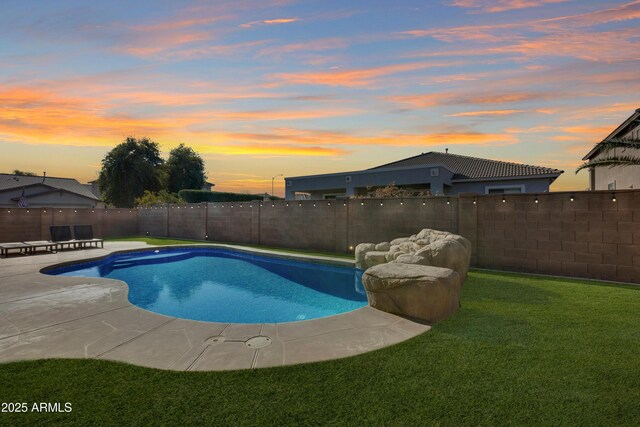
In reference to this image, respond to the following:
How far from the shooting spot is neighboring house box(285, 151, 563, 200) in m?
21.4

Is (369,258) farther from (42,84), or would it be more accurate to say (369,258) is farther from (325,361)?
(42,84)

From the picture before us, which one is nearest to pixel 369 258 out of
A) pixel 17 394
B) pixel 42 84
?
pixel 17 394

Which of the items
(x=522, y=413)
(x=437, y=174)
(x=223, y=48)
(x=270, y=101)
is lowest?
(x=522, y=413)

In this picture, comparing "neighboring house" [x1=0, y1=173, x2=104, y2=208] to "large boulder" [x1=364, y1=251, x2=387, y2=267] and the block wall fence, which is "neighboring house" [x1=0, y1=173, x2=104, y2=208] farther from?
"large boulder" [x1=364, y1=251, x2=387, y2=267]

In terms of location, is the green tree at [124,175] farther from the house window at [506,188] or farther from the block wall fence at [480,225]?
the house window at [506,188]

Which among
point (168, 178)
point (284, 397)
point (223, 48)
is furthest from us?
point (168, 178)

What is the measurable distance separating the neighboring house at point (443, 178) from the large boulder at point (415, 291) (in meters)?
18.2

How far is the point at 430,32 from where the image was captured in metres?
9.26

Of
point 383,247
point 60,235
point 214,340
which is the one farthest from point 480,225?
point 60,235

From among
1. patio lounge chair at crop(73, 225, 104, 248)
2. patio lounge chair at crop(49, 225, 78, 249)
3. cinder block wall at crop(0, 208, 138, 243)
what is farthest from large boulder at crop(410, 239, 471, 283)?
cinder block wall at crop(0, 208, 138, 243)

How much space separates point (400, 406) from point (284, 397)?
3.52 ft

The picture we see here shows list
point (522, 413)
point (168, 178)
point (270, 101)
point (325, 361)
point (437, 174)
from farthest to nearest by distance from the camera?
point (168, 178) → point (437, 174) → point (270, 101) → point (325, 361) → point (522, 413)

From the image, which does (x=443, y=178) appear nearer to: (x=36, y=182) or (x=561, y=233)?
(x=561, y=233)

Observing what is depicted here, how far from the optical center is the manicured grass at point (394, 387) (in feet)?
8.86
